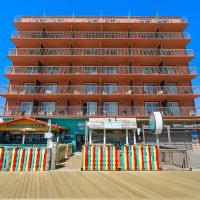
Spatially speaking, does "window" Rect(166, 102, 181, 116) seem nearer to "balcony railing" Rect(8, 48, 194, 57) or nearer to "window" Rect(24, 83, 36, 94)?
"balcony railing" Rect(8, 48, 194, 57)

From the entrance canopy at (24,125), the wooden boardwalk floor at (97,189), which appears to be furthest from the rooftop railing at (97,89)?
the wooden boardwalk floor at (97,189)

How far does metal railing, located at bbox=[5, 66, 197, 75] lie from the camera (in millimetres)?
27750

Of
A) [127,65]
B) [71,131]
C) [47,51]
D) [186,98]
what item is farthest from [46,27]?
[186,98]

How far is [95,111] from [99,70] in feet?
23.7

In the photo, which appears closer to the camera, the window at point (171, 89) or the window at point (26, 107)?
the window at point (26, 107)

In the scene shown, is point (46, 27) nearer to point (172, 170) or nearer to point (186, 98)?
point (186, 98)

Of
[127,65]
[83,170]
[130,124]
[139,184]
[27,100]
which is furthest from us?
[127,65]

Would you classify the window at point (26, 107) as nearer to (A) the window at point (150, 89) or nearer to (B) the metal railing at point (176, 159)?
(A) the window at point (150, 89)

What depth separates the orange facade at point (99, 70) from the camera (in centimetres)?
2608

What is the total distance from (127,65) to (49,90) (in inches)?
553

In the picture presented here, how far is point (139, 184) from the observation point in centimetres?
623

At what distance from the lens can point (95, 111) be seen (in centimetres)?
2622

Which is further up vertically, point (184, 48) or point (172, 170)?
point (184, 48)

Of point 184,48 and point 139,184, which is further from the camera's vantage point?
point 184,48
